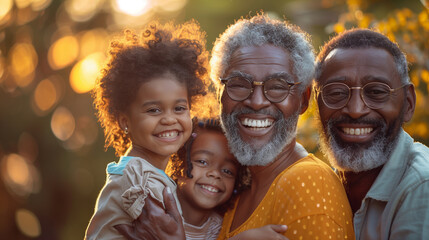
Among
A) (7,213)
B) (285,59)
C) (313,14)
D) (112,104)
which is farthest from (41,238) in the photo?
(285,59)

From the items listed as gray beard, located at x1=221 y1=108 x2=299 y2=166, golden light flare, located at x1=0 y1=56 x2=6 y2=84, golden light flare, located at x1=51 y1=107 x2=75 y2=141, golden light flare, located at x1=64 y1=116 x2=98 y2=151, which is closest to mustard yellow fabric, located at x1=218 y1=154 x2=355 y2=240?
gray beard, located at x1=221 y1=108 x2=299 y2=166

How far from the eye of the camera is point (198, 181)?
3.85 meters

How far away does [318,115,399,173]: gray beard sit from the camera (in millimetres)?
A: 3348

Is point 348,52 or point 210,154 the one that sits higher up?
point 348,52

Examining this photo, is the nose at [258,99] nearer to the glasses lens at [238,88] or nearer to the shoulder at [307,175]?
the glasses lens at [238,88]

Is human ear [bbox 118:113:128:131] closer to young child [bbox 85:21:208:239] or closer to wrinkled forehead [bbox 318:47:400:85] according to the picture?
young child [bbox 85:21:208:239]

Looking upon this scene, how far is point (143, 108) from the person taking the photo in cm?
372

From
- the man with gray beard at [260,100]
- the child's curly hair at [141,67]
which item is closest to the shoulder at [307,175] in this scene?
the man with gray beard at [260,100]

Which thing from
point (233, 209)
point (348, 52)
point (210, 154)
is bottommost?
point (233, 209)

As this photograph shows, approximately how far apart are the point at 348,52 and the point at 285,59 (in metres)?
0.44

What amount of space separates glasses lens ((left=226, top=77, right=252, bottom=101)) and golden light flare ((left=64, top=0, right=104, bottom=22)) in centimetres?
1185

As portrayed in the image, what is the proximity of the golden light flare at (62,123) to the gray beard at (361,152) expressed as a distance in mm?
11555

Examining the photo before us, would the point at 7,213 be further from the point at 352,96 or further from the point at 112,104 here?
the point at 352,96

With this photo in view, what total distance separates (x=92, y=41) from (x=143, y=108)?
1184cm
